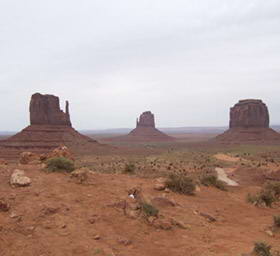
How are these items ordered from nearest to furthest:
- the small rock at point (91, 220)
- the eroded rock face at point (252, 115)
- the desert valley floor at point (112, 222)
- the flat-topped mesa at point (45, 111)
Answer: the desert valley floor at point (112, 222) < the small rock at point (91, 220) < the flat-topped mesa at point (45, 111) < the eroded rock face at point (252, 115)

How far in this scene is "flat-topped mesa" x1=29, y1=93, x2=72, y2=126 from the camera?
68312mm

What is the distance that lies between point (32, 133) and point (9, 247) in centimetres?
5976

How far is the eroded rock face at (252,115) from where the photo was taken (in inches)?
3433

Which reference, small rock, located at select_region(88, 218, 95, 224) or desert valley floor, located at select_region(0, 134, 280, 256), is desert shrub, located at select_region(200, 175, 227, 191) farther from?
small rock, located at select_region(88, 218, 95, 224)

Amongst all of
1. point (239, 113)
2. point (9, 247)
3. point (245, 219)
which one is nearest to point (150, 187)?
point (245, 219)

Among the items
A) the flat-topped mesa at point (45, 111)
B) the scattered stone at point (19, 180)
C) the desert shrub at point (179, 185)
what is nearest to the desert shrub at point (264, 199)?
the desert shrub at point (179, 185)

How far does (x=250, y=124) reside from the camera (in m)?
87.9

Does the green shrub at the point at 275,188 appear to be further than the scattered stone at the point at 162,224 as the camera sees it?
Yes

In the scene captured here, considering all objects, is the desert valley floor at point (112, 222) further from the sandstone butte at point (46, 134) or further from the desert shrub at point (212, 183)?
the sandstone butte at point (46, 134)

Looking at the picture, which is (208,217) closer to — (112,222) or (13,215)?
(112,222)

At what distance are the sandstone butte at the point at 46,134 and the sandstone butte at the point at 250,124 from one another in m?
38.9

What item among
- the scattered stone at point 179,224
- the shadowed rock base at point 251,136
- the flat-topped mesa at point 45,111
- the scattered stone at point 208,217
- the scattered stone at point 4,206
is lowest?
the shadowed rock base at point 251,136

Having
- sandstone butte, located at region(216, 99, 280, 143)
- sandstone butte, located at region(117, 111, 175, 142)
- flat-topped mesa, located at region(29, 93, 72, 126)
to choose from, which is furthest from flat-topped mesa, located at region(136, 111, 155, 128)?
flat-topped mesa, located at region(29, 93, 72, 126)

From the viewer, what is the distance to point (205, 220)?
10.9 metres
